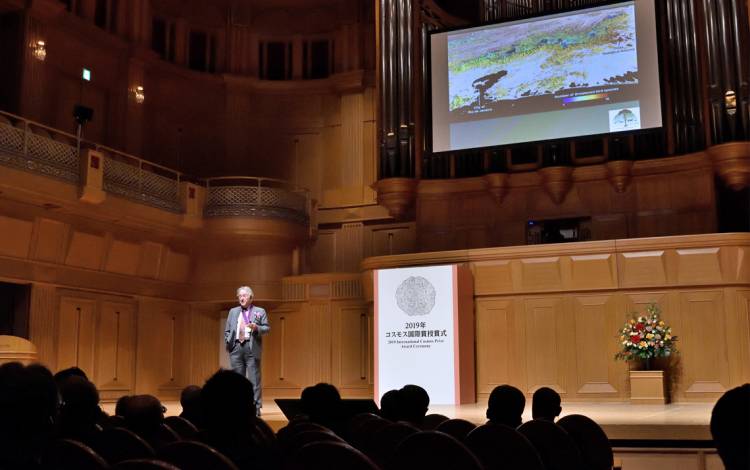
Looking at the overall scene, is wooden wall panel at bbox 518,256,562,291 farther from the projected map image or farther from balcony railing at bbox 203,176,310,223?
balcony railing at bbox 203,176,310,223

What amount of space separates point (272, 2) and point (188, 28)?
1.75 meters

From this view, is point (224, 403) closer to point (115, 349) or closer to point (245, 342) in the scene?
point (245, 342)

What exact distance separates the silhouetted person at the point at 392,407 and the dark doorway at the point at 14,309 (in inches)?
369

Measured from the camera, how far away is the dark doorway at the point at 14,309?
38.8 feet

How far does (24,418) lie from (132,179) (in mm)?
11539

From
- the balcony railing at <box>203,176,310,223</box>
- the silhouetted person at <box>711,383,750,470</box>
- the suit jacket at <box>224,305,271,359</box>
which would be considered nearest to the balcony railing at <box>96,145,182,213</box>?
the balcony railing at <box>203,176,310,223</box>

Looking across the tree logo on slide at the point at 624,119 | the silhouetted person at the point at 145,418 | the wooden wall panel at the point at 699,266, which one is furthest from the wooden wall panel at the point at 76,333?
the silhouetted person at the point at 145,418

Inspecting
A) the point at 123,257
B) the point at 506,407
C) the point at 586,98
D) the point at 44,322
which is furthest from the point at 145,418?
the point at 123,257

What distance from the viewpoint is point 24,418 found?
187 centimetres

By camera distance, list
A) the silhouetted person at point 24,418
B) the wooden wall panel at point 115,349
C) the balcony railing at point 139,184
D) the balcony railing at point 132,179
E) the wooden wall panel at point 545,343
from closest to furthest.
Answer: the silhouetted person at point 24,418, the wooden wall panel at point 545,343, the balcony railing at point 132,179, the balcony railing at point 139,184, the wooden wall panel at point 115,349

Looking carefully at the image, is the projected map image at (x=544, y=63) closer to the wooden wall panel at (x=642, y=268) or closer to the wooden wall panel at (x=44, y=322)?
the wooden wall panel at (x=642, y=268)

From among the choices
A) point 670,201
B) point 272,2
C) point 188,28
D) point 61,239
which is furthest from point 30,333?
point 670,201

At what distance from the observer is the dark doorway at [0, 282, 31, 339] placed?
466 inches

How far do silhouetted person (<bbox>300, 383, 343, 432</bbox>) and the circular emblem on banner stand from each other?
7.03m
